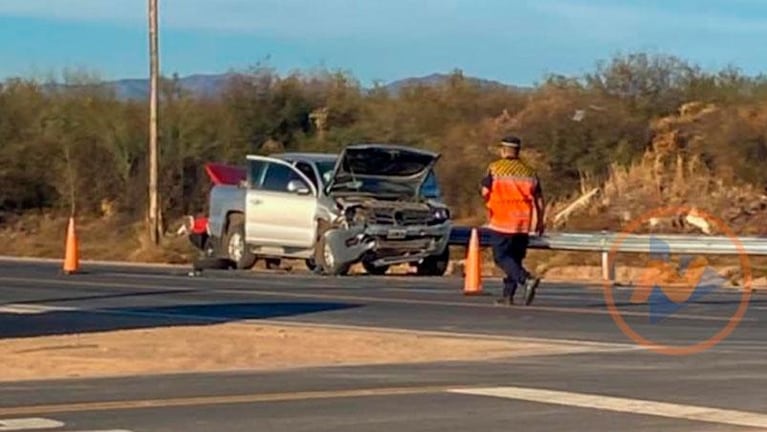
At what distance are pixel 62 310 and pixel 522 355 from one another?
24.6ft

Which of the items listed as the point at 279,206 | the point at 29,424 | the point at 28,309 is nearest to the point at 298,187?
the point at 279,206

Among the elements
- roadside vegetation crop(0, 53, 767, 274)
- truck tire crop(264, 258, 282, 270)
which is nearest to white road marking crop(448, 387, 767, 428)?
truck tire crop(264, 258, 282, 270)

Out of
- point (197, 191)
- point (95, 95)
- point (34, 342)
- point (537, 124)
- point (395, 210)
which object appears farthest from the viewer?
point (95, 95)

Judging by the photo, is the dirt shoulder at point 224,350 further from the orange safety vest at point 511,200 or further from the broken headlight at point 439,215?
the broken headlight at point 439,215

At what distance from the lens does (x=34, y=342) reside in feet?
59.7

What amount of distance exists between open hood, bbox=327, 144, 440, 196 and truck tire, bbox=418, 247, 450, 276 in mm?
1148

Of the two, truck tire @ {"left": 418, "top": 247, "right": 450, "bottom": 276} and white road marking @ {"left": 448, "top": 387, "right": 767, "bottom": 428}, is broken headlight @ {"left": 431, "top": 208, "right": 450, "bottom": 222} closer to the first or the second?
truck tire @ {"left": 418, "top": 247, "right": 450, "bottom": 276}

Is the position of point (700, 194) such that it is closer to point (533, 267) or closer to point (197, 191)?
point (533, 267)

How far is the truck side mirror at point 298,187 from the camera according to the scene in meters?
30.6

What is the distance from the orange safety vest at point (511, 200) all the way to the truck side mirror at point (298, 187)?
29.2 feet

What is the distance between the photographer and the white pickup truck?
97.4 feet

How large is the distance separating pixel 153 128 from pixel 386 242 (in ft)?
49.6

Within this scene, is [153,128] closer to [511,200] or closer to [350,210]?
[350,210]

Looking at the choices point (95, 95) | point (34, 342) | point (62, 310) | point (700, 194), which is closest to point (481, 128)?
point (700, 194)
